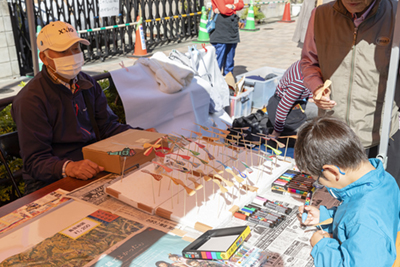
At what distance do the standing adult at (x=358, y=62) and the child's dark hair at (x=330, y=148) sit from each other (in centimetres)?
84

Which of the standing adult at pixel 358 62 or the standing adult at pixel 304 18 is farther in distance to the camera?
the standing adult at pixel 304 18

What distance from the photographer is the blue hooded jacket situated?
1088 millimetres

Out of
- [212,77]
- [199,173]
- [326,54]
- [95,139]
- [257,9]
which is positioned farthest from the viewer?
[257,9]

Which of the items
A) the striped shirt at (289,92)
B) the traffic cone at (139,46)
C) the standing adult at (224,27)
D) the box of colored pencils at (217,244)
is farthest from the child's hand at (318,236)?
the traffic cone at (139,46)

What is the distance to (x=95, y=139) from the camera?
8.36 ft

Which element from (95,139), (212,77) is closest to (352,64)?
(95,139)

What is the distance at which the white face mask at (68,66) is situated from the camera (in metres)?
2.30

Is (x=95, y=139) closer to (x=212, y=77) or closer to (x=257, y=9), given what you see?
(x=212, y=77)

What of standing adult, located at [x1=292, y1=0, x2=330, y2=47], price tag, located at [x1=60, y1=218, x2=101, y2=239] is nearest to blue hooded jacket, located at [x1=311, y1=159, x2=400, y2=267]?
price tag, located at [x1=60, y1=218, x2=101, y2=239]

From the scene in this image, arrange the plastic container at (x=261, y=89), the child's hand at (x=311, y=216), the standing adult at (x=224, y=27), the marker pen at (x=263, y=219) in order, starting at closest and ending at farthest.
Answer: the child's hand at (x=311, y=216) < the marker pen at (x=263, y=219) < the plastic container at (x=261, y=89) < the standing adult at (x=224, y=27)

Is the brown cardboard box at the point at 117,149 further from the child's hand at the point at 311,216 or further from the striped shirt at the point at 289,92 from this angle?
the striped shirt at the point at 289,92

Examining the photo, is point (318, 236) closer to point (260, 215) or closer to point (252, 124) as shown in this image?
point (260, 215)

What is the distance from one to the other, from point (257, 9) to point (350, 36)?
1461cm

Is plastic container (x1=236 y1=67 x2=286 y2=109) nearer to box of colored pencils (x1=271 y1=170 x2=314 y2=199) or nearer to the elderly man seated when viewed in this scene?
the elderly man seated
